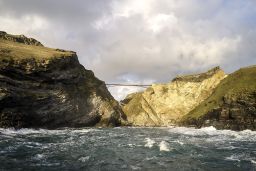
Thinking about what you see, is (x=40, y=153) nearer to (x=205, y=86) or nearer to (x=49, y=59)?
(x=49, y=59)

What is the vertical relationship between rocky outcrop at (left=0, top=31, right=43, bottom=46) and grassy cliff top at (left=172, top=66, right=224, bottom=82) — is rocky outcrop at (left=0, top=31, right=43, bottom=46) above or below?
above

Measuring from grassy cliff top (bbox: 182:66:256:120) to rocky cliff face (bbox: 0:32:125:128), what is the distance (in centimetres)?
2572

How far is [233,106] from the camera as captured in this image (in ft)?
297

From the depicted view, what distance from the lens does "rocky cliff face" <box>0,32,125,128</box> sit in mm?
75812

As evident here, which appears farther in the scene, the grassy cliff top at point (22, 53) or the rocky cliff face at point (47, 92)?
the grassy cliff top at point (22, 53)

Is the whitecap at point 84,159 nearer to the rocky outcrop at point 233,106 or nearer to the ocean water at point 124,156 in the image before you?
the ocean water at point 124,156

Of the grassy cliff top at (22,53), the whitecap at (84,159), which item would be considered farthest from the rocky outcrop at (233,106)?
the whitecap at (84,159)

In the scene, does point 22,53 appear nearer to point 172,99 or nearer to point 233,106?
point 233,106

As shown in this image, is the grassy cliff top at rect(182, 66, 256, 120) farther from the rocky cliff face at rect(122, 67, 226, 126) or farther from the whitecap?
the whitecap

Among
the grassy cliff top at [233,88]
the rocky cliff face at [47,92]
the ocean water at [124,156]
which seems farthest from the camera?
the grassy cliff top at [233,88]

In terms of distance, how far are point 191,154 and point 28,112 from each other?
4586 centimetres

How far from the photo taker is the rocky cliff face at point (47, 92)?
75812 millimetres

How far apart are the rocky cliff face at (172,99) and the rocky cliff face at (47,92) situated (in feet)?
68.2

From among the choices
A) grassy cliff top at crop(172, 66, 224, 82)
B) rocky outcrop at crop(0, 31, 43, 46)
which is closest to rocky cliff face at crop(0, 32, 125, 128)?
rocky outcrop at crop(0, 31, 43, 46)
